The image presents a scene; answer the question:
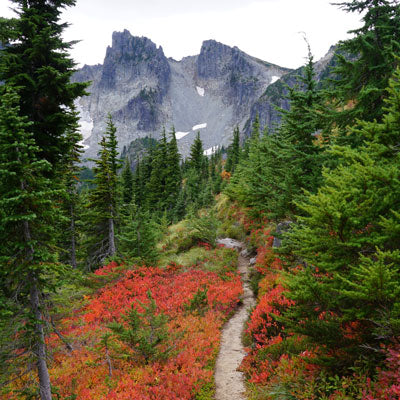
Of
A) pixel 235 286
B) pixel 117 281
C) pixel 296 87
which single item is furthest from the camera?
pixel 117 281

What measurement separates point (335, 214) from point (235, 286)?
481 inches

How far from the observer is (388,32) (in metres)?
9.68

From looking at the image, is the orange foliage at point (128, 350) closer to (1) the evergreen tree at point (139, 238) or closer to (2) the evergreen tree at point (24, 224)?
(2) the evergreen tree at point (24, 224)

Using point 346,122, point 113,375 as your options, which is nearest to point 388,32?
point 346,122

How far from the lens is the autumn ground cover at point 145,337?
8109 millimetres

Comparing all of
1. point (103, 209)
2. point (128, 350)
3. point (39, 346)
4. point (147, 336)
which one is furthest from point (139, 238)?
point (39, 346)

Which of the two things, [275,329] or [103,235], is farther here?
[103,235]

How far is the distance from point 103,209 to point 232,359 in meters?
15.9

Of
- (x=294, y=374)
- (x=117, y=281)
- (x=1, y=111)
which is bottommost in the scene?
(x=117, y=281)

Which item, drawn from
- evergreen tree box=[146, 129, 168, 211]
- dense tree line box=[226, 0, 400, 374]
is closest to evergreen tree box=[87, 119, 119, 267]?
dense tree line box=[226, 0, 400, 374]

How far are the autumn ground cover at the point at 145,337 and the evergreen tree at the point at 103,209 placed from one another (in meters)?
4.17

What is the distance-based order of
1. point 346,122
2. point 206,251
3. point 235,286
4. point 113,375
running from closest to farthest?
1. point 113,375
2. point 346,122
3. point 235,286
4. point 206,251

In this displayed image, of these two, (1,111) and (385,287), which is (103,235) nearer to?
(1,111)

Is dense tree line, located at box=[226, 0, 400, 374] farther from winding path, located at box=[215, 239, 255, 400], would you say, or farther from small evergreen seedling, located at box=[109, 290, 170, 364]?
small evergreen seedling, located at box=[109, 290, 170, 364]
